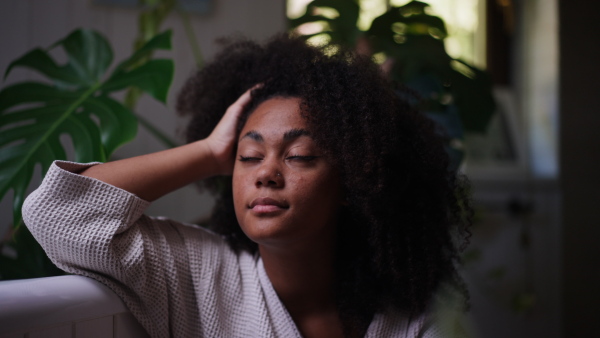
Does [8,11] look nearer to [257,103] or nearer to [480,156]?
[257,103]

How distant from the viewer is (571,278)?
182cm

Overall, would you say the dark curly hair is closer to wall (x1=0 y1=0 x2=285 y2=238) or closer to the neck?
the neck

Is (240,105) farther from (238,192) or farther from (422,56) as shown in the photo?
(422,56)

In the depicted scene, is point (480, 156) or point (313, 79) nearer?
point (313, 79)

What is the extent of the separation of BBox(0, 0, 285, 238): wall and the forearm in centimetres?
55

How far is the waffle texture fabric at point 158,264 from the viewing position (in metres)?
0.75

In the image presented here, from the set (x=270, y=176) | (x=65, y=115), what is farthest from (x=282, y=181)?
(x=65, y=115)

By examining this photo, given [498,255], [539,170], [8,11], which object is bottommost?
[498,255]

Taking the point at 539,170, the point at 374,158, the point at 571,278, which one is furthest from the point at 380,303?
the point at 539,170

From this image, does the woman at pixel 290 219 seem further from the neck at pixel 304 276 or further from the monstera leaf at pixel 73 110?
the monstera leaf at pixel 73 110

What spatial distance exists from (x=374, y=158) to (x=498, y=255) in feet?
4.83

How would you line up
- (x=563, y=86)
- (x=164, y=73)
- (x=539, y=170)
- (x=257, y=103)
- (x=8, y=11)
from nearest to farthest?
(x=257, y=103) → (x=164, y=73) → (x=8, y=11) → (x=563, y=86) → (x=539, y=170)

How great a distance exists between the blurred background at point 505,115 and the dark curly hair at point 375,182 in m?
0.44

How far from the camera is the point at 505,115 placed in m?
2.19
